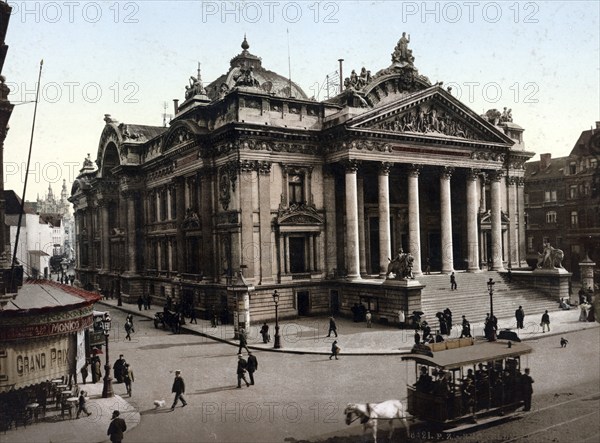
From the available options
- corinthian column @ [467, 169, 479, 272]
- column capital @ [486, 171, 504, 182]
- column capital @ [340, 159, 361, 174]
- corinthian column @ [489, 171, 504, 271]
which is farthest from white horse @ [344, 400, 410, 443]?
column capital @ [486, 171, 504, 182]

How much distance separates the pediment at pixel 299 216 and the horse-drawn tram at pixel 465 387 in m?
22.0

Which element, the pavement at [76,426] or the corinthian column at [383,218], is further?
the corinthian column at [383,218]

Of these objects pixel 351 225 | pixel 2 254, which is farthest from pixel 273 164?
pixel 2 254

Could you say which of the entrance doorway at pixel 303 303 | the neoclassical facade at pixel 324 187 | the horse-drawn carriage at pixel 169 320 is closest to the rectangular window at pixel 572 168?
the neoclassical facade at pixel 324 187

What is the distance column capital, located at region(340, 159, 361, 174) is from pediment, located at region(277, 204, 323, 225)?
3695mm

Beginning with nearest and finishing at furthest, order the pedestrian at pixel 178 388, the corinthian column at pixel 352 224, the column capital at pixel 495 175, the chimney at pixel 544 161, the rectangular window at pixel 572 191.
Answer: the pedestrian at pixel 178 388, the corinthian column at pixel 352 224, the column capital at pixel 495 175, the rectangular window at pixel 572 191, the chimney at pixel 544 161

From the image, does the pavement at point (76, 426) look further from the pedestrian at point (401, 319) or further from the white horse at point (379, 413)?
the pedestrian at point (401, 319)

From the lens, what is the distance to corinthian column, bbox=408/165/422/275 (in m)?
A: 39.8

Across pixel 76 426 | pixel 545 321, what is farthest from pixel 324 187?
pixel 76 426

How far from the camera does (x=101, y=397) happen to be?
19469 millimetres

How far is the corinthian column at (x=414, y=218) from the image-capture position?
131ft

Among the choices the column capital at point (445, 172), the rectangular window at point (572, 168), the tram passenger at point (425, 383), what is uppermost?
the rectangular window at point (572, 168)

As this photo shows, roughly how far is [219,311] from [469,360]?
2474cm

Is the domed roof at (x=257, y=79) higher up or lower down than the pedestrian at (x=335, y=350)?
higher up
